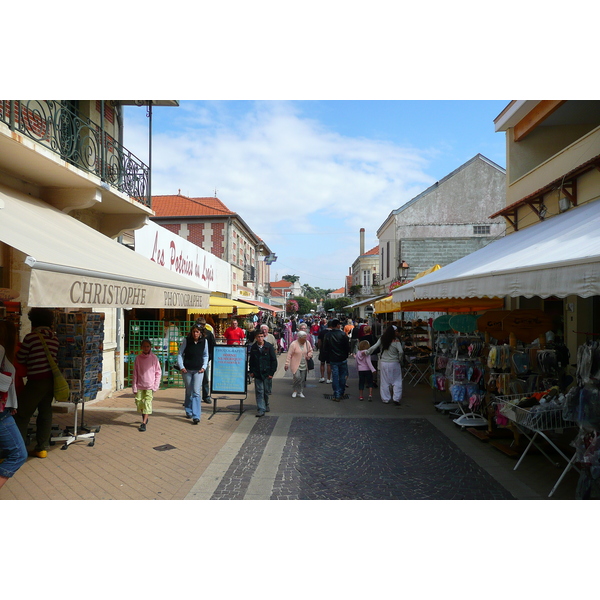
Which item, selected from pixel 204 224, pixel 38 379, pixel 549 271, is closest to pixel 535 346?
pixel 549 271

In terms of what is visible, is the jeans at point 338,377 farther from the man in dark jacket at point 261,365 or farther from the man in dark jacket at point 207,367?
the man in dark jacket at point 207,367

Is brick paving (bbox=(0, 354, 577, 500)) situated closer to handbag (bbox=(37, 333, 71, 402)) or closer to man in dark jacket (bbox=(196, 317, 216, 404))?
handbag (bbox=(37, 333, 71, 402))

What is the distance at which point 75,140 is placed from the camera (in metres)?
6.88

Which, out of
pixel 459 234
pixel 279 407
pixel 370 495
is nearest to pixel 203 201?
pixel 459 234

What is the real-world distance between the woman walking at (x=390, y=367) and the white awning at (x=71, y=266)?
4401 mm

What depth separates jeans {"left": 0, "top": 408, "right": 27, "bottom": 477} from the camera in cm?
380

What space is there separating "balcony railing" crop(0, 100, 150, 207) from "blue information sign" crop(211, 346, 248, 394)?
3.97 m

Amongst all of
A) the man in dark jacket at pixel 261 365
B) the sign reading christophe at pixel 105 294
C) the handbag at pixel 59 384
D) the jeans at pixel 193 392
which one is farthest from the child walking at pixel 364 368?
the handbag at pixel 59 384

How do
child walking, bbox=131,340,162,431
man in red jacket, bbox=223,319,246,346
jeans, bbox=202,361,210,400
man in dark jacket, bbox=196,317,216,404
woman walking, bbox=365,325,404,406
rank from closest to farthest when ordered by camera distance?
child walking, bbox=131,340,162,431 < man in dark jacket, bbox=196,317,216,404 < jeans, bbox=202,361,210,400 < woman walking, bbox=365,325,404,406 < man in red jacket, bbox=223,319,246,346

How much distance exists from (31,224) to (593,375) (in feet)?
20.4

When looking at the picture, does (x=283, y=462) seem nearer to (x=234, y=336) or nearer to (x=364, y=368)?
(x=364, y=368)

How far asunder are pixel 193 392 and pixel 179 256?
6486 millimetres

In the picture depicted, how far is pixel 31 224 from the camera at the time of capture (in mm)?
4879

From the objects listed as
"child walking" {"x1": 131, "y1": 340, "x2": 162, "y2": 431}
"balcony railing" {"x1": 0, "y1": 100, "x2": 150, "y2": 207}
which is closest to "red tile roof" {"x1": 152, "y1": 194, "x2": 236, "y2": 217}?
"balcony railing" {"x1": 0, "y1": 100, "x2": 150, "y2": 207}
